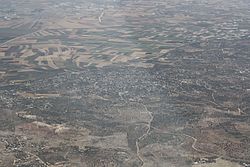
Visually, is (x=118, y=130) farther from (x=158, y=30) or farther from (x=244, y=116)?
(x=158, y=30)

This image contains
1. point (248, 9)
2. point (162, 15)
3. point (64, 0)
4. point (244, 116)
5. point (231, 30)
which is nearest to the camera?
point (244, 116)

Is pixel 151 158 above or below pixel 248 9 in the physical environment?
above

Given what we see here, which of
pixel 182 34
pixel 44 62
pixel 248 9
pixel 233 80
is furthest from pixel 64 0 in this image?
pixel 233 80

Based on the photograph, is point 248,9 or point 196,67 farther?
point 248,9

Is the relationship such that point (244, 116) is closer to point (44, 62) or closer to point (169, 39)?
point (44, 62)

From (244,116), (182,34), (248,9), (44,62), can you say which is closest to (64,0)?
(248,9)

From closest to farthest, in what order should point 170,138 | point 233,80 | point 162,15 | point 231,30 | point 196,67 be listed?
1. point 170,138
2. point 233,80
3. point 196,67
4. point 231,30
5. point 162,15

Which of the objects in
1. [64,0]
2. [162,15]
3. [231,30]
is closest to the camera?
[231,30]

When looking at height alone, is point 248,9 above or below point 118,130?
below

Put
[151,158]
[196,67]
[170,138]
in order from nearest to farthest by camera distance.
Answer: [151,158] < [170,138] < [196,67]
